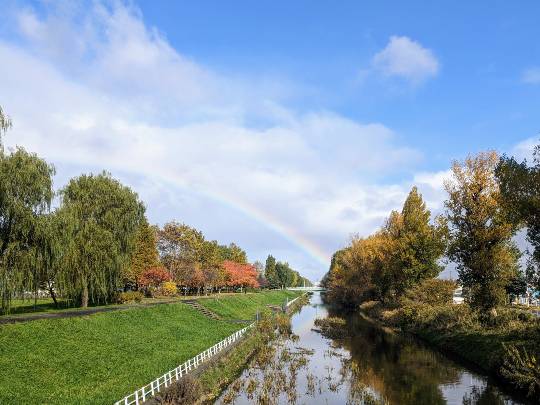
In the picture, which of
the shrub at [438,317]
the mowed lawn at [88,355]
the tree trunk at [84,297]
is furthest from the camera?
the tree trunk at [84,297]

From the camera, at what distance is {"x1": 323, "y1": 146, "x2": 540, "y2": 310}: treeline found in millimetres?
26188

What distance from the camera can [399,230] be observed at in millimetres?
67312

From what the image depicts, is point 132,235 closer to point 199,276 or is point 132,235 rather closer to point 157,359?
point 157,359

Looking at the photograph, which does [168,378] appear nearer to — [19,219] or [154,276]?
[19,219]

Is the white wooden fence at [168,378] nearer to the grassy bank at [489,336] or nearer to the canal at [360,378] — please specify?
→ the canal at [360,378]

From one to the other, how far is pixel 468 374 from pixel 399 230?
36.2 m

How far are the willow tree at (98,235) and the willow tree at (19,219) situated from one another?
6.46 metres

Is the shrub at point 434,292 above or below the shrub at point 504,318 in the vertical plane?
above

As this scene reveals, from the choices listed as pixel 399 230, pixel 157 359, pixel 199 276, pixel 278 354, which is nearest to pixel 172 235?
pixel 199 276

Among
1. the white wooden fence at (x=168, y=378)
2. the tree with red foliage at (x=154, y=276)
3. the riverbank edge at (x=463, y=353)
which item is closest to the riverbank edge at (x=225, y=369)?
the white wooden fence at (x=168, y=378)

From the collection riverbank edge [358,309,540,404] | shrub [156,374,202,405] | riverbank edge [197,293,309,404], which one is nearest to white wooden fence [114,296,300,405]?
riverbank edge [197,293,309,404]

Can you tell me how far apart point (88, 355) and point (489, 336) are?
30.5 meters

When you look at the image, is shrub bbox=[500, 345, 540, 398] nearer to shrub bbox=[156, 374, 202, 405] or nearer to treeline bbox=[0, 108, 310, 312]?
shrub bbox=[156, 374, 202, 405]

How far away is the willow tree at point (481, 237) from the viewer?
40.7 meters
